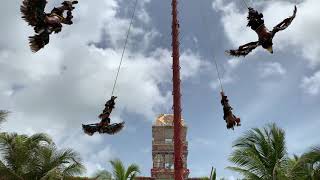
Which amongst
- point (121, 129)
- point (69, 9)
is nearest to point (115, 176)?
point (121, 129)

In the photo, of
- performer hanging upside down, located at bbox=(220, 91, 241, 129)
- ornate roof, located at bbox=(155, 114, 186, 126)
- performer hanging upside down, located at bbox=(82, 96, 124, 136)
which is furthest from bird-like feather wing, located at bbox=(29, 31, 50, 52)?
ornate roof, located at bbox=(155, 114, 186, 126)

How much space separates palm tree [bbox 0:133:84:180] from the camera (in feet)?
107

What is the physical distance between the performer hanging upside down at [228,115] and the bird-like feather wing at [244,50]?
2.69 m

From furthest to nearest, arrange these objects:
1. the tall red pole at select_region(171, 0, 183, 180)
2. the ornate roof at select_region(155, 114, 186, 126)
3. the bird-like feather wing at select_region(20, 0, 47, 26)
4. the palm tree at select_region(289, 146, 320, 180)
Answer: the ornate roof at select_region(155, 114, 186, 126) → the palm tree at select_region(289, 146, 320, 180) → the tall red pole at select_region(171, 0, 183, 180) → the bird-like feather wing at select_region(20, 0, 47, 26)

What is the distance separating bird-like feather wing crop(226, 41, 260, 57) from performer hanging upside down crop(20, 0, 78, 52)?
535 cm

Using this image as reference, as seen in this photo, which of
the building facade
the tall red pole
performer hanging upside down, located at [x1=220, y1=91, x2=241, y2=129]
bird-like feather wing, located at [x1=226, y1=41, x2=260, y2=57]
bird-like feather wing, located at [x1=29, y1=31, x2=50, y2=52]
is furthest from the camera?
the building facade

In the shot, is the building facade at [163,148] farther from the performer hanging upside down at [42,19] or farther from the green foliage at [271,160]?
the performer hanging upside down at [42,19]

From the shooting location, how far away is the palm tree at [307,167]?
2828cm

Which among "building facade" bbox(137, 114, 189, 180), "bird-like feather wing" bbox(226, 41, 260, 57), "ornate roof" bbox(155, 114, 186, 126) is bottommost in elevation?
"bird-like feather wing" bbox(226, 41, 260, 57)

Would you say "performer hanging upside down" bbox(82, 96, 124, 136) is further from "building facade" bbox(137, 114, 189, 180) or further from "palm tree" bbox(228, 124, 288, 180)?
"building facade" bbox(137, 114, 189, 180)

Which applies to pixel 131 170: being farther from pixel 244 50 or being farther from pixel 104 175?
pixel 244 50

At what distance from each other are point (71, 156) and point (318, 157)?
14.4 metres

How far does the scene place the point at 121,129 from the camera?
64.5 ft

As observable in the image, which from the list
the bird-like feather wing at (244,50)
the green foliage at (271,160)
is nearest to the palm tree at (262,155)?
the green foliage at (271,160)
